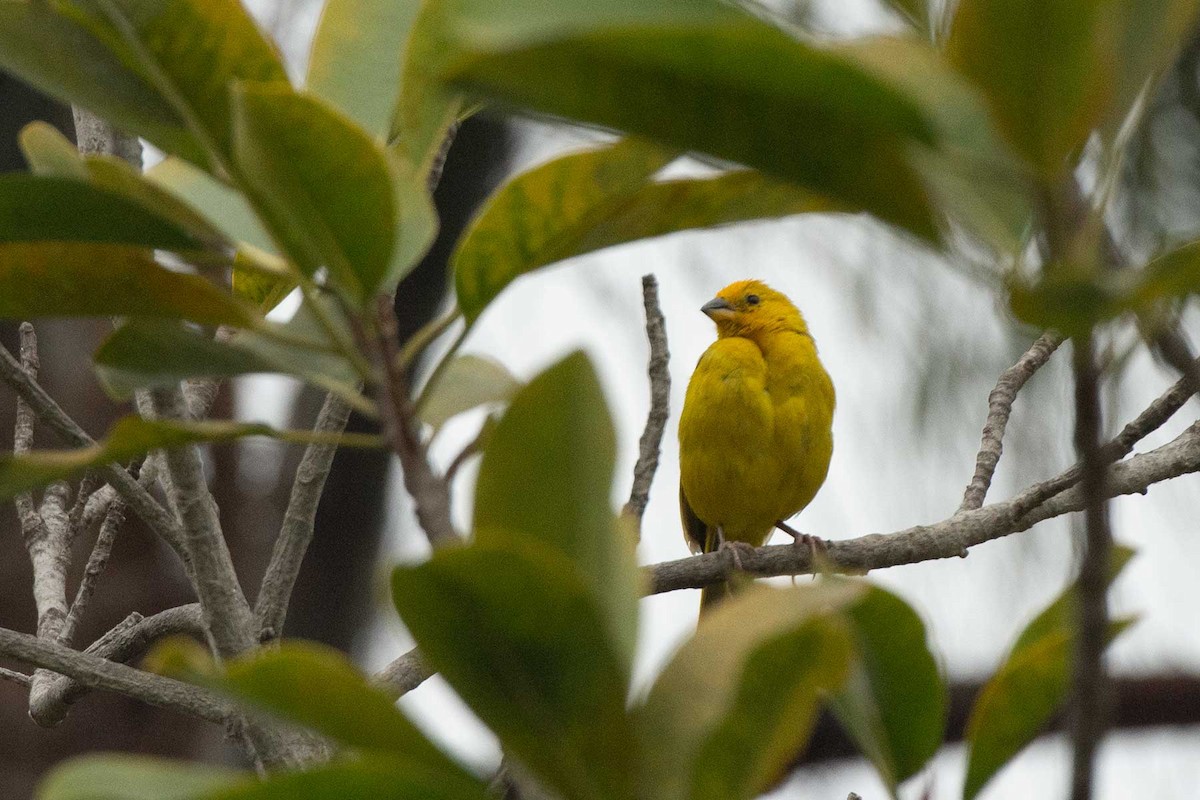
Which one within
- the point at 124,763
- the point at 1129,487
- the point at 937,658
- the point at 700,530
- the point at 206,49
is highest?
the point at 700,530

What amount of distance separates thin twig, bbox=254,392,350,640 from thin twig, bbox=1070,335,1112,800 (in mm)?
1355

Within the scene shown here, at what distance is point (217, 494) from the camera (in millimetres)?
4520

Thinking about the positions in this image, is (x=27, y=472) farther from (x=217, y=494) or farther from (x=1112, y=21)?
(x=217, y=494)

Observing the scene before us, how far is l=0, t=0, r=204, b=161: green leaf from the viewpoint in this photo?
99 cm

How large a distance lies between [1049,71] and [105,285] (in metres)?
0.71

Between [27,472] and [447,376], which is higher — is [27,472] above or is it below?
below

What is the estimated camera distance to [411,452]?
945 mm

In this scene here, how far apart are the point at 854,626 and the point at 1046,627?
0.20m

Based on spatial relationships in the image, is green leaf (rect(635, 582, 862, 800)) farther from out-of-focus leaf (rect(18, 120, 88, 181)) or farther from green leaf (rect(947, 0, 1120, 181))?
out-of-focus leaf (rect(18, 120, 88, 181))

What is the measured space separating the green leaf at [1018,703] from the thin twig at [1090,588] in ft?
0.87

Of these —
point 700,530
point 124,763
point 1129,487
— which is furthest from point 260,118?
point 700,530

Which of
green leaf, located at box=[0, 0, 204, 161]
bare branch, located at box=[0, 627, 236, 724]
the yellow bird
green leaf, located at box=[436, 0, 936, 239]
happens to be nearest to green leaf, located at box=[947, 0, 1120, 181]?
green leaf, located at box=[436, 0, 936, 239]

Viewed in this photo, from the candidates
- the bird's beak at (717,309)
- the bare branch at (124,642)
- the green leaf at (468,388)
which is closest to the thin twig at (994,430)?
the bare branch at (124,642)

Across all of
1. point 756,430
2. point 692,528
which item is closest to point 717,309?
point 756,430
